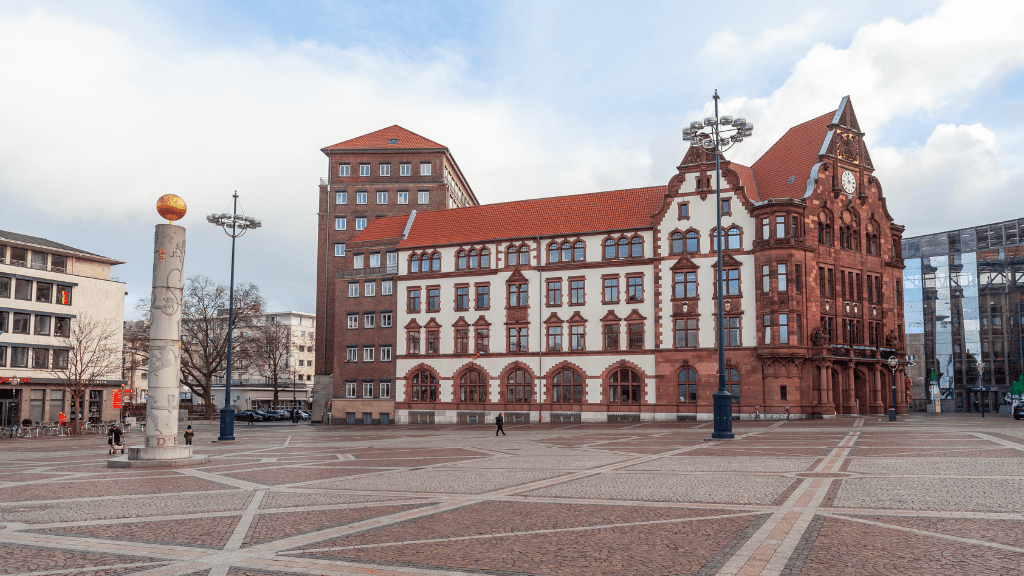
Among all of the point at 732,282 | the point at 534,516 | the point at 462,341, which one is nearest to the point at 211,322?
the point at 462,341

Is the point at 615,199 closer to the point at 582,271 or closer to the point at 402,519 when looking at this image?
the point at 582,271

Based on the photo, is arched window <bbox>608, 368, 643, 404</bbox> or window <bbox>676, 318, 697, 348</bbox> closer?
window <bbox>676, 318, 697, 348</bbox>

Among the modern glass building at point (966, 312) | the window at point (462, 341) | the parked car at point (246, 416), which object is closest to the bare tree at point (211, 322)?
the parked car at point (246, 416)

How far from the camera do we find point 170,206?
26750 mm

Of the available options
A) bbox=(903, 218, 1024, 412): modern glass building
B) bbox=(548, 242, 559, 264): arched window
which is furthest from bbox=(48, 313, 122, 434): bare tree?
bbox=(903, 218, 1024, 412): modern glass building

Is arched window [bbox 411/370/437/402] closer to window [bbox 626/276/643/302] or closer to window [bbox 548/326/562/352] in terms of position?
window [bbox 548/326/562/352]

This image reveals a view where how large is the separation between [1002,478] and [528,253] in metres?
47.1

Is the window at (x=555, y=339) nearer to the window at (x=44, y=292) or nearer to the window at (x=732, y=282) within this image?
the window at (x=732, y=282)

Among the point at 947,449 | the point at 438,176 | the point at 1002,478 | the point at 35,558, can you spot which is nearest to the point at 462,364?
the point at 438,176

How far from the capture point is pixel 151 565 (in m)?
9.77

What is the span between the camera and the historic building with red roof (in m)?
54.8

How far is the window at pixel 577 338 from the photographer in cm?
6097

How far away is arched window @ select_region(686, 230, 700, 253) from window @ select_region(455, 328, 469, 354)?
1857cm

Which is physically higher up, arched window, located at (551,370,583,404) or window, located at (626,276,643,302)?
window, located at (626,276,643,302)
